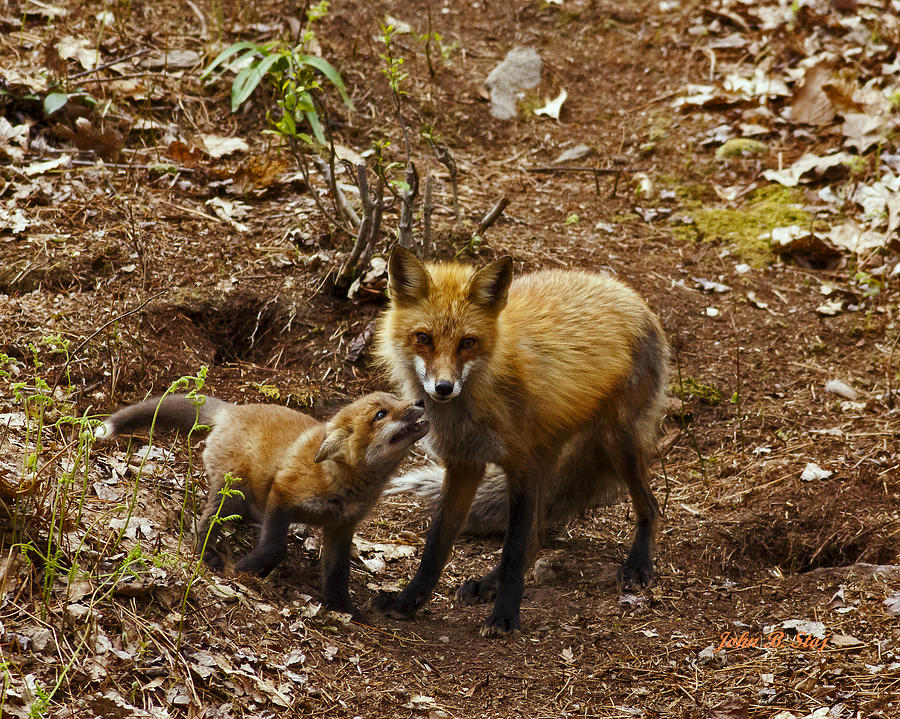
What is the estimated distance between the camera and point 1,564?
372 cm

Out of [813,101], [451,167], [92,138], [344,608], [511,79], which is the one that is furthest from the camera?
[511,79]

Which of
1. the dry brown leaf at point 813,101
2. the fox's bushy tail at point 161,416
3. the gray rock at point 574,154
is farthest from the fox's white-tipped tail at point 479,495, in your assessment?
the dry brown leaf at point 813,101

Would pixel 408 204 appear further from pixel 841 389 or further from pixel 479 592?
pixel 841 389

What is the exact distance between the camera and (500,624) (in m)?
4.96

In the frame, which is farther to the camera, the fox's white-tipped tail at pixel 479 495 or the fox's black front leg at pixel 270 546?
the fox's white-tipped tail at pixel 479 495

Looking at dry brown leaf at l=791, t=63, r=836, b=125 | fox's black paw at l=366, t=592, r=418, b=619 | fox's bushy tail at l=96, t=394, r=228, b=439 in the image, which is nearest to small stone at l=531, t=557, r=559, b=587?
fox's black paw at l=366, t=592, r=418, b=619

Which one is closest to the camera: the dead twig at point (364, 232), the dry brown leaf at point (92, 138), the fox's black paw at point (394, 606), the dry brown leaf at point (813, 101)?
the fox's black paw at point (394, 606)

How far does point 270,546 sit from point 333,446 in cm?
59

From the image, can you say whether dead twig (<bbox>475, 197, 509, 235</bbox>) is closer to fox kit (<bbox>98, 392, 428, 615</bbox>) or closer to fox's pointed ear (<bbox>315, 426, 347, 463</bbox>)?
fox kit (<bbox>98, 392, 428, 615</bbox>)

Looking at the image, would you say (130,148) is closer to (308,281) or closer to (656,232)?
(308,281)

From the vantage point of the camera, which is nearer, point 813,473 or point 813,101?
point 813,473

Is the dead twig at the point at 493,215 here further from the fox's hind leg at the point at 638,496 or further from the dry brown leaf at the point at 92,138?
the dry brown leaf at the point at 92,138

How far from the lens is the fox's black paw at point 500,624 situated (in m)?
4.93

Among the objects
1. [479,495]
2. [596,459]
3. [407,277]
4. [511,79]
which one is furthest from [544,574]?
[511,79]
